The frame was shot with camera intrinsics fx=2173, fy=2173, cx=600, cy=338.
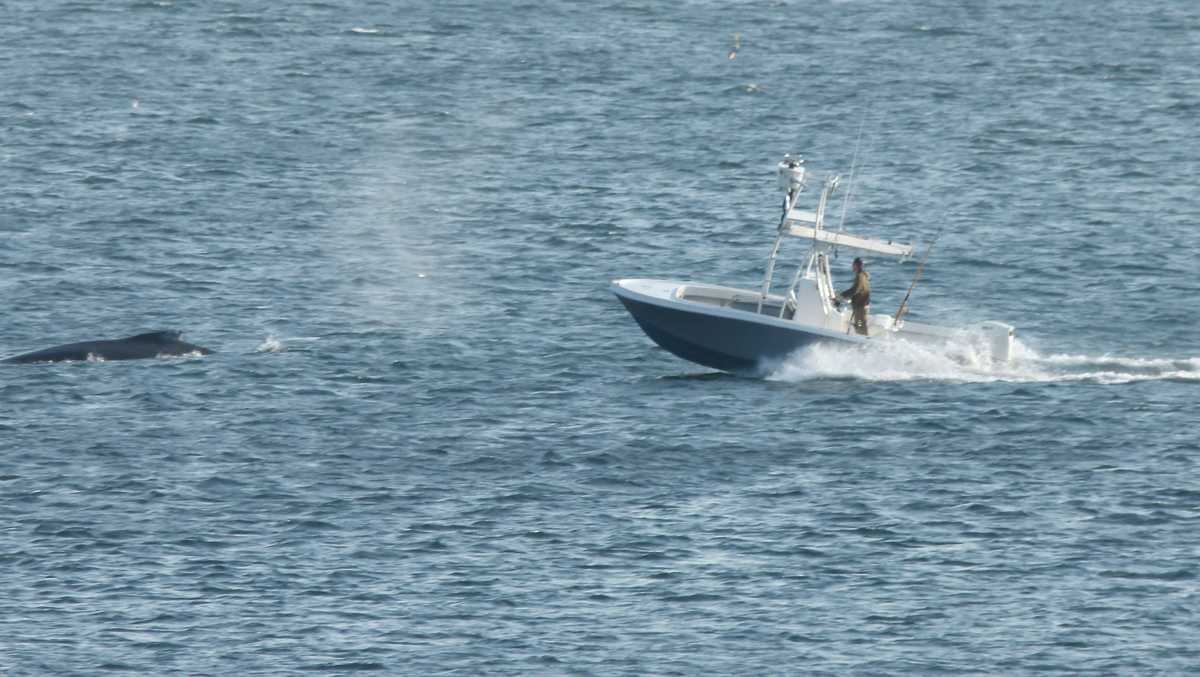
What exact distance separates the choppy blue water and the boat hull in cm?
Answer: 64

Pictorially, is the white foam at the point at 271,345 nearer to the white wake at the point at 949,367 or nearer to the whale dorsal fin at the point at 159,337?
the whale dorsal fin at the point at 159,337

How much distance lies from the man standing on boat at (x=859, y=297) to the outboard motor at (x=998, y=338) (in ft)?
9.87

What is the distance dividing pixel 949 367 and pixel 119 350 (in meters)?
20.8

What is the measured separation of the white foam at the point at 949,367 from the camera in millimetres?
52594

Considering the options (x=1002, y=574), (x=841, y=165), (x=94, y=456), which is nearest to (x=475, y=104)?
(x=841, y=165)

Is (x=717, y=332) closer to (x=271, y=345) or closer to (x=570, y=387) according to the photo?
(x=570, y=387)

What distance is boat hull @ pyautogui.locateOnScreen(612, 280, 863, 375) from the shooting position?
51.8m

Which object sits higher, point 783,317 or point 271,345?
point 783,317

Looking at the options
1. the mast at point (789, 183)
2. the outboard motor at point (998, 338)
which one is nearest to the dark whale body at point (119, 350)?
the mast at point (789, 183)

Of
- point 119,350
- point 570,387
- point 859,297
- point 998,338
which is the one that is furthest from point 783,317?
point 119,350

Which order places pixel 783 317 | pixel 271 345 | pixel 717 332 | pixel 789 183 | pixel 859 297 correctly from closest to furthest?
pixel 789 183, pixel 717 332, pixel 859 297, pixel 783 317, pixel 271 345

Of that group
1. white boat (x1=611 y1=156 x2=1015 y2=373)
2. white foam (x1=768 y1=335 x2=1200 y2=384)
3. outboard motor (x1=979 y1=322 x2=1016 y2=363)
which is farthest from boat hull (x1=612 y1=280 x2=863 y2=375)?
outboard motor (x1=979 y1=322 x2=1016 y2=363)

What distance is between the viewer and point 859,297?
172ft

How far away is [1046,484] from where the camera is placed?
4572 cm
